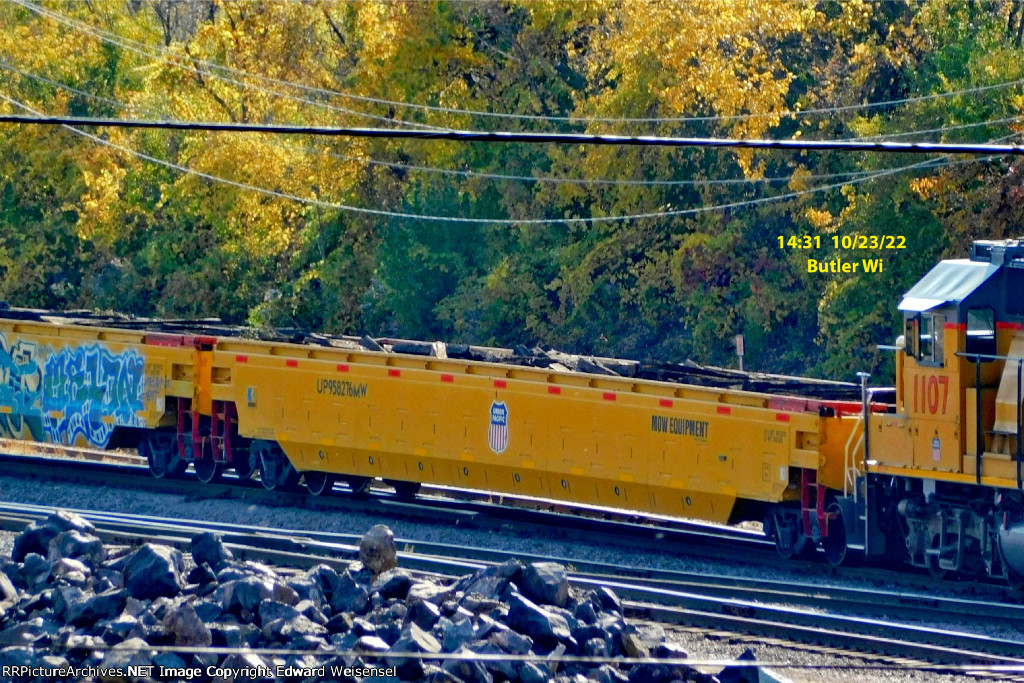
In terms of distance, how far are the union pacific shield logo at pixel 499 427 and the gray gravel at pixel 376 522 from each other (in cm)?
123

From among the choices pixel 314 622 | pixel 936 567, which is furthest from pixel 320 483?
pixel 314 622

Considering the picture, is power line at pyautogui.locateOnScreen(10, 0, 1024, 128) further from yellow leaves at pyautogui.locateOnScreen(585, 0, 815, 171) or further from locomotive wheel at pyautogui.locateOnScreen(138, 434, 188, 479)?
locomotive wheel at pyautogui.locateOnScreen(138, 434, 188, 479)

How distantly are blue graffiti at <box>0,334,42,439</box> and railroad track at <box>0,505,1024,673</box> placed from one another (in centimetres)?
636

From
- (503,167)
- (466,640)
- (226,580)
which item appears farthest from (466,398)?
(503,167)

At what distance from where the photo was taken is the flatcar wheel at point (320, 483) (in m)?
19.6

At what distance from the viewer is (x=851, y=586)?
46.1 ft

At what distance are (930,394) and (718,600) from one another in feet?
11.5

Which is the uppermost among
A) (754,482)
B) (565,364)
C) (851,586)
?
(565,364)

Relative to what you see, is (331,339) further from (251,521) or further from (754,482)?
(754,482)

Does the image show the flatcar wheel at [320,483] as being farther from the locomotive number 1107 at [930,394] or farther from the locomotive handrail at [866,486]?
the locomotive number 1107 at [930,394]

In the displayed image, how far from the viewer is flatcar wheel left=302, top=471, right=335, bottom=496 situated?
64.2 feet

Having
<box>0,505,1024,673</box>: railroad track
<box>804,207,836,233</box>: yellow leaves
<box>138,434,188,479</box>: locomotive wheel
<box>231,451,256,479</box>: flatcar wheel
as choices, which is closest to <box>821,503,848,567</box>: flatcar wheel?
<box>0,505,1024,673</box>: railroad track

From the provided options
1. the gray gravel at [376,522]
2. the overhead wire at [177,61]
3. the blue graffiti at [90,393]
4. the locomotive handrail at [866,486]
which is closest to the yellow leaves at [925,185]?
the overhead wire at [177,61]

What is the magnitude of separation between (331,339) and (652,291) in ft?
46.0
